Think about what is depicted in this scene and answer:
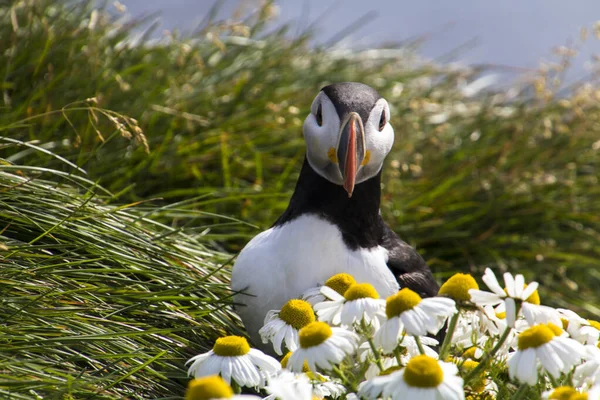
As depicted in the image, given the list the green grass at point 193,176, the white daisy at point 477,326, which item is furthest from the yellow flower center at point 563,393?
the green grass at point 193,176

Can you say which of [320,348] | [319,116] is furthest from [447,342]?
[319,116]

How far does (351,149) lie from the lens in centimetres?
265

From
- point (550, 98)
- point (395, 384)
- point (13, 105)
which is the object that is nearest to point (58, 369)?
point (395, 384)

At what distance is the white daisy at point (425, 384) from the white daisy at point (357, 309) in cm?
29

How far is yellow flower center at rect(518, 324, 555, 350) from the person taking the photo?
193cm

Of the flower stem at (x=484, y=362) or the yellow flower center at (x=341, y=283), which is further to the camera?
the yellow flower center at (x=341, y=283)

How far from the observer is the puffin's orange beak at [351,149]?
104 inches

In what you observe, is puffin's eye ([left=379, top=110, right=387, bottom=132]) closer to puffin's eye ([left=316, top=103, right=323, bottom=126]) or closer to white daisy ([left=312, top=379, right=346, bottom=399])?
puffin's eye ([left=316, top=103, right=323, bottom=126])

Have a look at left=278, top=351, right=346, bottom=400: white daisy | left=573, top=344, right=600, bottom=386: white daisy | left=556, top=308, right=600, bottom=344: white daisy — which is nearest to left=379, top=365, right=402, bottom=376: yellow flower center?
left=278, top=351, right=346, bottom=400: white daisy

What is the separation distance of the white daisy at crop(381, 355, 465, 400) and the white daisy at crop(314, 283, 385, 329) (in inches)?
11.4

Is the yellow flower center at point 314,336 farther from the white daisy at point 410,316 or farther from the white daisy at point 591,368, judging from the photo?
the white daisy at point 591,368

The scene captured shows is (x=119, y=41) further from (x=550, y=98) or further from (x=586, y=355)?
(x=586, y=355)

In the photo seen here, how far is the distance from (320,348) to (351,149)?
87 centimetres

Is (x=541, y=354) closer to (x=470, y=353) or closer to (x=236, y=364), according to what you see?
(x=470, y=353)
